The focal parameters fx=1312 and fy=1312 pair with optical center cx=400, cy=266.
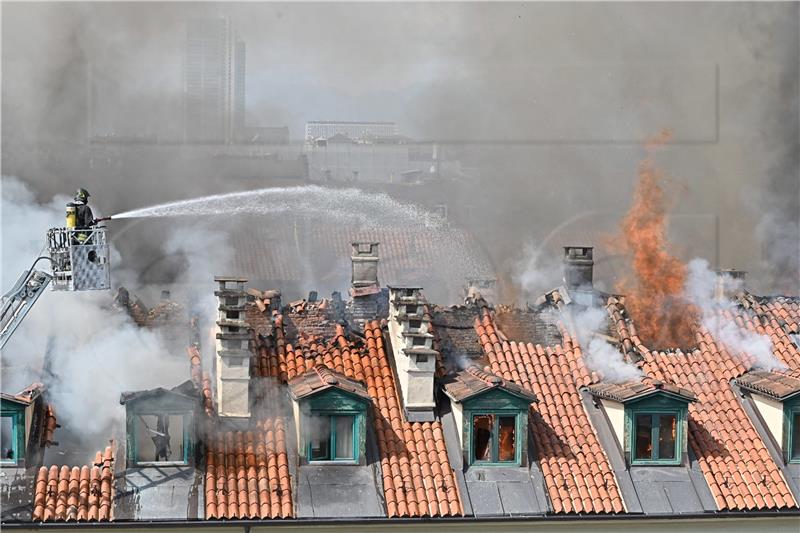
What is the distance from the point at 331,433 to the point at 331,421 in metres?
0.15

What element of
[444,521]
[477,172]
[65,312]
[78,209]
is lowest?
[444,521]

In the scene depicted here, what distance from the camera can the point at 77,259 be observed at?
49.4 feet

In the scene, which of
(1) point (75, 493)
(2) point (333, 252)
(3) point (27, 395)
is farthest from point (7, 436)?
(2) point (333, 252)

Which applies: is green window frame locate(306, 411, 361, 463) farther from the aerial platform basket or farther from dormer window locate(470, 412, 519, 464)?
the aerial platform basket

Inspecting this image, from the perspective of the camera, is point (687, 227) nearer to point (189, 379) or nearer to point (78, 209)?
point (189, 379)

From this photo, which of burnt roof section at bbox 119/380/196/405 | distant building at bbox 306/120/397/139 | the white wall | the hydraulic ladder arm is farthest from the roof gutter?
distant building at bbox 306/120/397/139

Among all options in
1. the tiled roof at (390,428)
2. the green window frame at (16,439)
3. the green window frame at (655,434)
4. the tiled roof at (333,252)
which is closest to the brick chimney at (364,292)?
the tiled roof at (390,428)

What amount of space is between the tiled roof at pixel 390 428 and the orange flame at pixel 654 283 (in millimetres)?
4209

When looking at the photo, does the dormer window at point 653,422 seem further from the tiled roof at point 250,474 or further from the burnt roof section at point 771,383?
the tiled roof at point 250,474

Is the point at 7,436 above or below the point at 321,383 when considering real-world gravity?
below

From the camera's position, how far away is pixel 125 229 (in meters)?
35.7

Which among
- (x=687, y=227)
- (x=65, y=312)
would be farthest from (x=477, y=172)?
(x=65, y=312)

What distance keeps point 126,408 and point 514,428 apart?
4904 millimetres

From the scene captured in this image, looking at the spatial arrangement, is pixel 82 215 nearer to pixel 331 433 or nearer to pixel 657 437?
pixel 331 433
